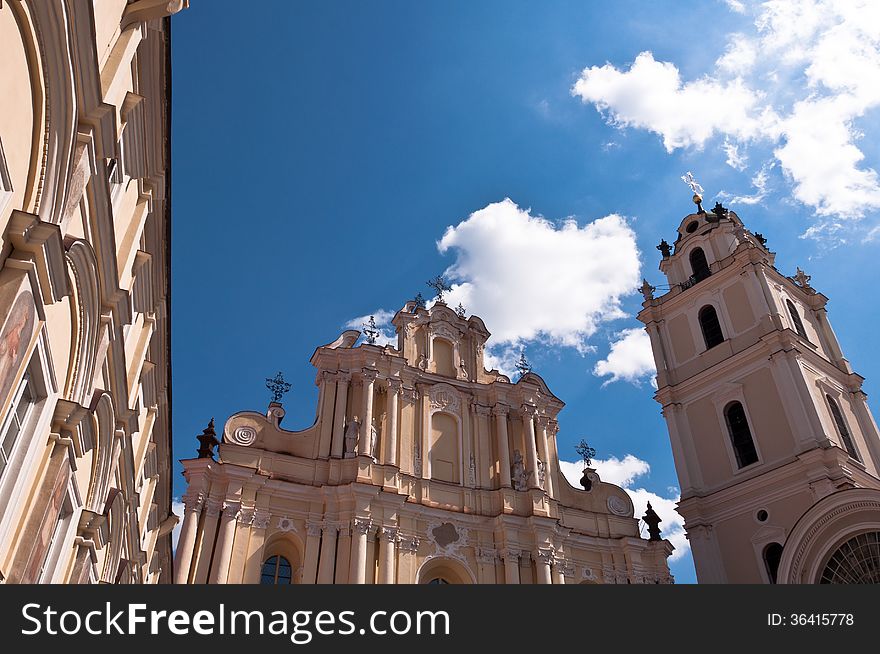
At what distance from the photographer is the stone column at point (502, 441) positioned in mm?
24469

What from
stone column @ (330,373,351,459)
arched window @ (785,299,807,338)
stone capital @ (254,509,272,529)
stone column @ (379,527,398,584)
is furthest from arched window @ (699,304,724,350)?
stone capital @ (254,509,272,529)

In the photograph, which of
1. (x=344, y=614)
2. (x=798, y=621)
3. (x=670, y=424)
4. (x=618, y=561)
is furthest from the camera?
(x=670, y=424)

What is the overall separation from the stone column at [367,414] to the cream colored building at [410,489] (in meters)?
0.05

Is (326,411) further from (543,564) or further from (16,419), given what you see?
(16,419)

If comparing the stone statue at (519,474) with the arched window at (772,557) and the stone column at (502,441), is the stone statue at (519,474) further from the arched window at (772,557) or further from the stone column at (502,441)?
the arched window at (772,557)

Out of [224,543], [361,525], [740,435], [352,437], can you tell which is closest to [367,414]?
[352,437]

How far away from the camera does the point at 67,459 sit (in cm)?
782

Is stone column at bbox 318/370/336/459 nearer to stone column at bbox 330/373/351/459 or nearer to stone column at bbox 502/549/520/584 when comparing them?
stone column at bbox 330/373/351/459

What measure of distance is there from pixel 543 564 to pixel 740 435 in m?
10.2

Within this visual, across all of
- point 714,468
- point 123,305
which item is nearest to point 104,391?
point 123,305

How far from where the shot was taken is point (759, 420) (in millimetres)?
26406

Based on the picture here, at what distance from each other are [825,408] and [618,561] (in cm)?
981

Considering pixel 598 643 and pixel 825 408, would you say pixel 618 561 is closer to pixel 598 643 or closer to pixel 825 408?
pixel 825 408

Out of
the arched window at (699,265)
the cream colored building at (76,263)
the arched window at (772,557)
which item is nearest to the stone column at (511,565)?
the arched window at (772,557)
